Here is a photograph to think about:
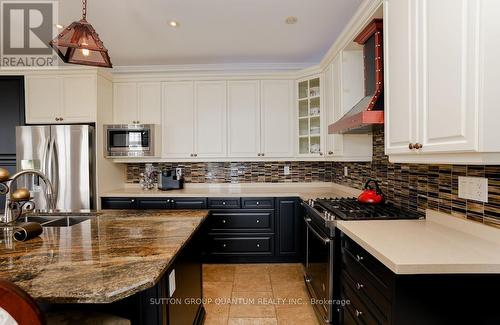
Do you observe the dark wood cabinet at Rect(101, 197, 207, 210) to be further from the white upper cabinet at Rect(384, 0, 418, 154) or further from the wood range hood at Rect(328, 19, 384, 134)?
the white upper cabinet at Rect(384, 0, 418, 154)

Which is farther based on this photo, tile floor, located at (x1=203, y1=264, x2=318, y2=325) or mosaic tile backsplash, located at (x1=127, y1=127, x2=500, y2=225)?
tile floor, located at (x1=203, y1=264, x2=318, y2=325)

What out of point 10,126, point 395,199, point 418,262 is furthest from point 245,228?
point 10,126

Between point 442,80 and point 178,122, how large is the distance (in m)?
2.94

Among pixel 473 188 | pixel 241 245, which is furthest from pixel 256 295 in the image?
pixel 473 188

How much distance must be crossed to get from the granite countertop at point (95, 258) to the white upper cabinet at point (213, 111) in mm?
1764

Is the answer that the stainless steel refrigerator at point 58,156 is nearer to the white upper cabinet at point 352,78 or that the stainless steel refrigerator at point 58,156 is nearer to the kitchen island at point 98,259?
the kitchen island at point 98,259

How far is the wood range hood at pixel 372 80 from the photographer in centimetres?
177

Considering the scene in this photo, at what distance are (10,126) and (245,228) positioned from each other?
317 centimetres

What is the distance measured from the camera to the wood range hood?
177 centimetres

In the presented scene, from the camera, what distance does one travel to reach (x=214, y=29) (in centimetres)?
263

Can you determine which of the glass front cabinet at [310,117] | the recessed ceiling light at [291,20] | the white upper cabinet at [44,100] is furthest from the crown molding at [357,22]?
the white upper cabinet at [44,100]

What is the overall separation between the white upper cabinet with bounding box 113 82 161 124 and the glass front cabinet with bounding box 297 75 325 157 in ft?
6.21

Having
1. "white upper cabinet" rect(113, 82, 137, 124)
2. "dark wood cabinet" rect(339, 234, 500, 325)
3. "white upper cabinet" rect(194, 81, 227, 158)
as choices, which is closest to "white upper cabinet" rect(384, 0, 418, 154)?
"dark wood cabinet" rect(339, 234, 500, 325)

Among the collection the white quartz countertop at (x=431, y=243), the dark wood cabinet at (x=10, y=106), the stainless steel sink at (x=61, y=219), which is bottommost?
the stainless steel sink at (x=61, y=219)
